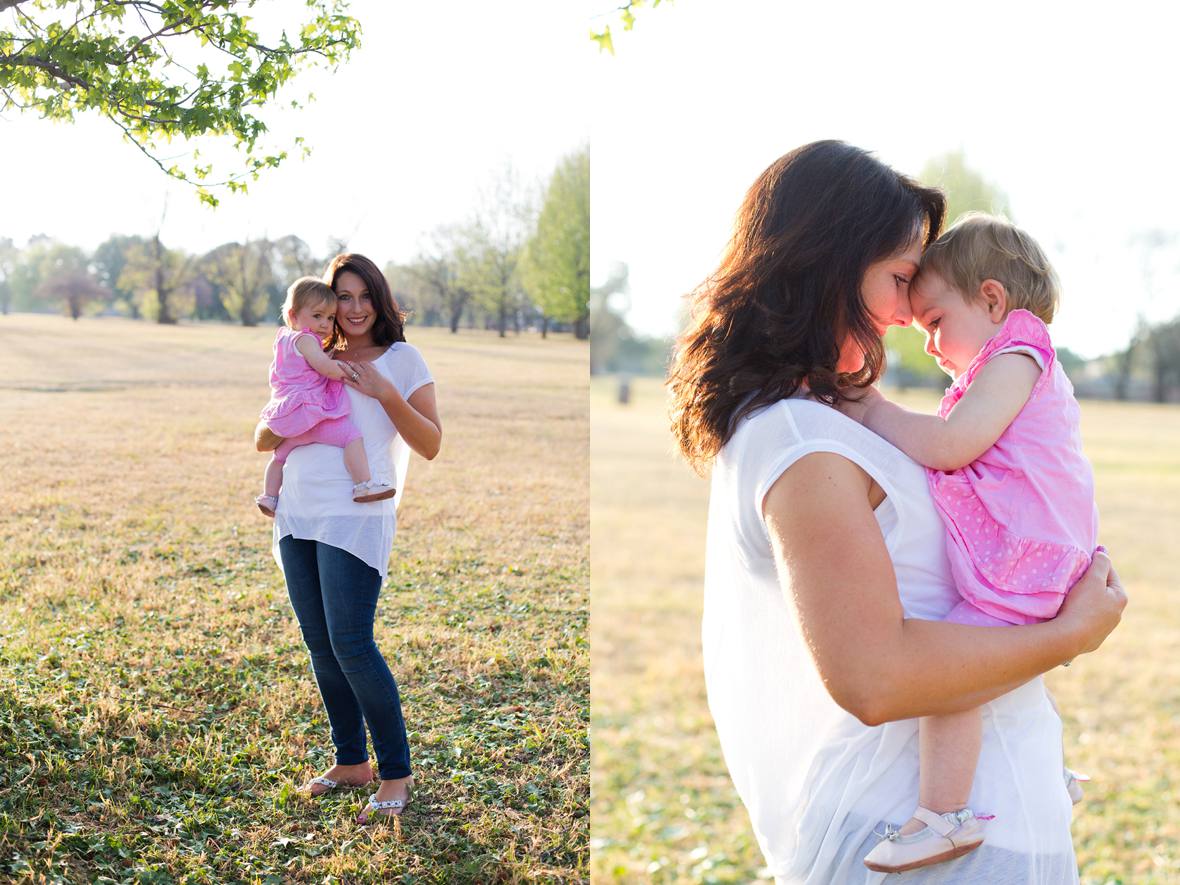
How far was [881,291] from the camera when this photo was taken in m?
1.59

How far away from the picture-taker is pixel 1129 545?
11.5 m

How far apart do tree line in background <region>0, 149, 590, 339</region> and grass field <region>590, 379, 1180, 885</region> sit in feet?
2.76

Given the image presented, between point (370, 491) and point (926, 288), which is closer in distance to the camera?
point (926, 288)

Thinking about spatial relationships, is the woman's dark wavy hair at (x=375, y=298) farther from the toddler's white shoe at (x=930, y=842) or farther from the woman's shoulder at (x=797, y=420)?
the toddler's white shoe at (x=930, y=842)

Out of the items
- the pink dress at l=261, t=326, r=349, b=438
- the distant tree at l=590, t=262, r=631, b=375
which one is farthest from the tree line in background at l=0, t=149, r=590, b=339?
the distant tree at l=590, t=262, r=631, b=375

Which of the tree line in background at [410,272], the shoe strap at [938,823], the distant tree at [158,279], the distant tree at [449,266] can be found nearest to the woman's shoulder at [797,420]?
the shoe strap at [938,823]

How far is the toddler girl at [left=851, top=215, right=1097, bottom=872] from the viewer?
4.96ft

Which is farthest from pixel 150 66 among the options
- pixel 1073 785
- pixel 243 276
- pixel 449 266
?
pixel 1073 785

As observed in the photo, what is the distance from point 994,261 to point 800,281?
383 millimetres

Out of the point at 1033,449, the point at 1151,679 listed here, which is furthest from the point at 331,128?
the point at 1151,679

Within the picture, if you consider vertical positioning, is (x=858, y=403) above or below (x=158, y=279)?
below

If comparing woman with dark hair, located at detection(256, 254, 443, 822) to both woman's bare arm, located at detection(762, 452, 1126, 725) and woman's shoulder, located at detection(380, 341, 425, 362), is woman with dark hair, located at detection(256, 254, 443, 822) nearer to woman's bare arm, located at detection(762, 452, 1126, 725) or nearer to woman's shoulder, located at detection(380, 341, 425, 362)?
woman's shoulder, located at detection(380, 341, 425, 362)

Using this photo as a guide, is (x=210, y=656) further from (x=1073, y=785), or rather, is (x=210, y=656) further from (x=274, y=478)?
(x=1073, y=785)

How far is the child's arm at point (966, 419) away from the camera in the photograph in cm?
154
